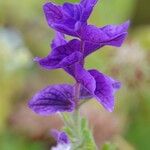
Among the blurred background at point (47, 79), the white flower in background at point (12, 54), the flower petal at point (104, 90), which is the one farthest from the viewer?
the white flower in background at point (12, 54)

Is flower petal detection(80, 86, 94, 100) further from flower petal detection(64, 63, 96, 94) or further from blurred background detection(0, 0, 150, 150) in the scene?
blurred background detection(0, 0, 150, 150)

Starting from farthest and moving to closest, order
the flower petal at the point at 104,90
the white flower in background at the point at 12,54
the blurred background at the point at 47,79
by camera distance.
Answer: the white flower in background at the point at 12,54 < the blurred background at the point at 47,79 < the flower petal at the point at 104,90

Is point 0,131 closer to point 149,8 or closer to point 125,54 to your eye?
point 125,54

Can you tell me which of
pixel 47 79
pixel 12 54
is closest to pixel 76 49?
pixel 12 54

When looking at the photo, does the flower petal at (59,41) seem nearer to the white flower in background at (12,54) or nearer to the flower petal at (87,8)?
the flower petal at (87,8)

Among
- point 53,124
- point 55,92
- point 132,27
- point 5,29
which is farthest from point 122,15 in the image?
point 55,92

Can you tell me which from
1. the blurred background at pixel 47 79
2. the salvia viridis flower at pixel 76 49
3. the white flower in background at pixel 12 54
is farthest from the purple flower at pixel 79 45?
the white flower in background at pixel 12 54

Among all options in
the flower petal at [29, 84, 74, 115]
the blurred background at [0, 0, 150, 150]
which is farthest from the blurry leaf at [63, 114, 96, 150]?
the blurred background at [0, 0, 150, 150]
